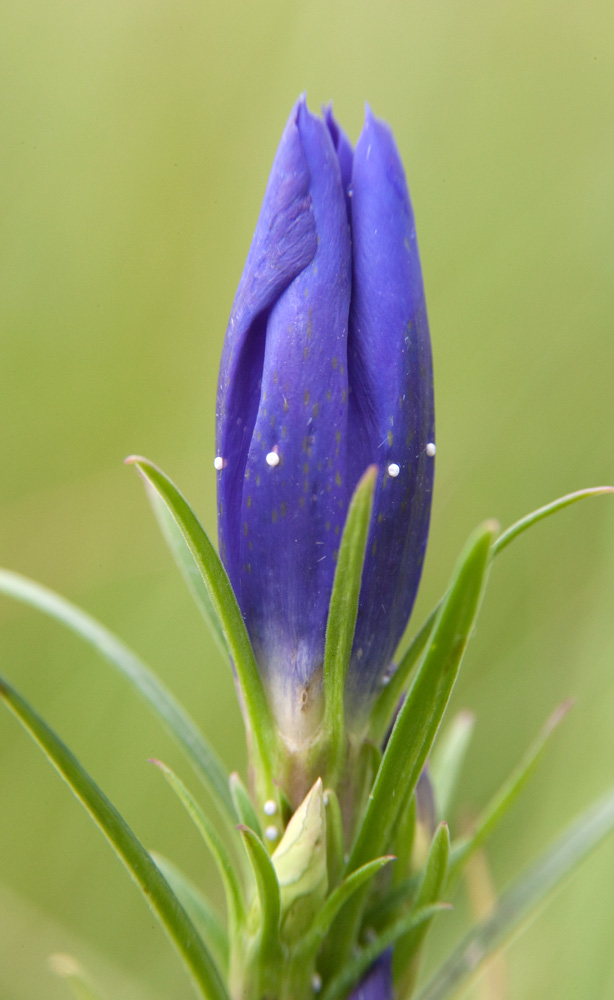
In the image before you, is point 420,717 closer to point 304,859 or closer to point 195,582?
point 304,859

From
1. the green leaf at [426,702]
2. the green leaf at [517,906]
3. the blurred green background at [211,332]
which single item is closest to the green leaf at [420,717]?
the green leaf at [426,702]

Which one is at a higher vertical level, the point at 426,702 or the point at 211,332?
the point at 211,332

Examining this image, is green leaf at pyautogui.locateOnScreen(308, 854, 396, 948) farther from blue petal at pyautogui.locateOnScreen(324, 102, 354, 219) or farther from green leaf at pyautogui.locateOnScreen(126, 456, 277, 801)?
blue petal at pyautogui.locateOnScreen(324, 102, 354, 219)

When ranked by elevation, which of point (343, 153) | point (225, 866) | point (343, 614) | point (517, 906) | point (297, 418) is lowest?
point (517, 906)

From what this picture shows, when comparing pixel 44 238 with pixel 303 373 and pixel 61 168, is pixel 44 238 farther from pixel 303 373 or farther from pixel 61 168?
pixel 303 373

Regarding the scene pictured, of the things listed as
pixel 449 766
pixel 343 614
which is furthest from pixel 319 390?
pixel 449 766

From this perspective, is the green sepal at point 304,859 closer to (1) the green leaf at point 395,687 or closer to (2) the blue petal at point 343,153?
(1) the green leaf at point 395,687
